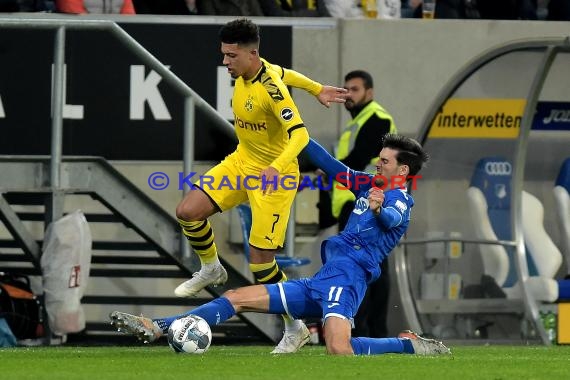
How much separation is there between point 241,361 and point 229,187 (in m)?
1.96

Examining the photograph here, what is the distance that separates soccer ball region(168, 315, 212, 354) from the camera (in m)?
9.67

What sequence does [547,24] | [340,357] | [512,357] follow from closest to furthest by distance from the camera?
[340,357], [512,357], [547,24]

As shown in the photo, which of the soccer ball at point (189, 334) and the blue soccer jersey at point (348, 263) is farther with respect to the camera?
the blue soccer jersey at point (348, 263)

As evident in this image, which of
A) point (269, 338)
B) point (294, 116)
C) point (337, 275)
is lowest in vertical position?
point (269, 338)

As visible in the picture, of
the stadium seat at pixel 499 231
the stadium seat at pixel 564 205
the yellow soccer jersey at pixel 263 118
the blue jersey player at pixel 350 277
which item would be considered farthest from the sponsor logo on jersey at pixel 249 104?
the stadium seat at pixel 564 205

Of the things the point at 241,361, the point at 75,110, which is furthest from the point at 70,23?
the point at 241,361

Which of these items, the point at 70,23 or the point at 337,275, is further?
the point at 70,23

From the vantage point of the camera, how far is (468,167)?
15016 millimetres

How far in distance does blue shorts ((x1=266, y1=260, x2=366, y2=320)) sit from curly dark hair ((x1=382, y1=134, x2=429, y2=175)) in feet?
2.33

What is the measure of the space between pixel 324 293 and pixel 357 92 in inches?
154

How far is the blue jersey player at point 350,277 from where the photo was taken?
9875mm

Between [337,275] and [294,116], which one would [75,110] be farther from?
[337,275]

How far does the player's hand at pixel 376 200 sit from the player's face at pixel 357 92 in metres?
4.08

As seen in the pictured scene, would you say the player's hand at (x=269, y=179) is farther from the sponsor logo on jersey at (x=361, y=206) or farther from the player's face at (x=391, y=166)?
the player's face at (x=391, y=166)
